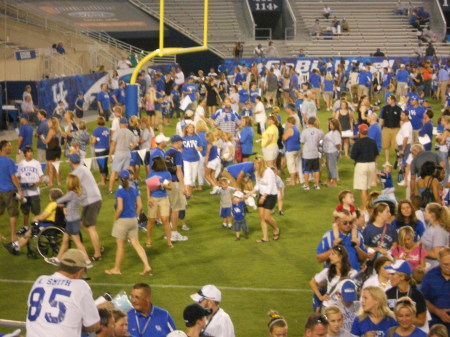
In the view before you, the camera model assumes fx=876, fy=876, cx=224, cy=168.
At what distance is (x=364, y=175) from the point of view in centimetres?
1545

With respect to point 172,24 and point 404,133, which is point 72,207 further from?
point 172,24

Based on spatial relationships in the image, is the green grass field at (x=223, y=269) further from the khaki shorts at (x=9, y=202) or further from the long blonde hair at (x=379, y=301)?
the long blonde hair at (x=379, y=301)

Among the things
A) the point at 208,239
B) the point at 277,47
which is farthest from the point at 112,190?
the point at 277,47

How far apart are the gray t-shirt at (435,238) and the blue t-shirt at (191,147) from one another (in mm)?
7307

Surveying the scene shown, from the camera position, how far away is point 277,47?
43.9 m

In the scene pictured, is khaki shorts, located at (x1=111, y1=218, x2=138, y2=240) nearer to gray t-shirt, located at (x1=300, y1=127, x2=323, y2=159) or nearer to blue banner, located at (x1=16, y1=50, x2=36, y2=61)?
gray t-shirt, located at (x1=300, y1=127, x2=323, y2=159)

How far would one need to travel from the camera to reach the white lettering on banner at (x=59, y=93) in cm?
2819

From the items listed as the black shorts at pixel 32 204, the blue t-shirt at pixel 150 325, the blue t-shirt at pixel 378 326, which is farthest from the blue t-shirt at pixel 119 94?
the blue t-shirt at pixel 378 326

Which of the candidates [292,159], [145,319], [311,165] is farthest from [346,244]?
[292,159]

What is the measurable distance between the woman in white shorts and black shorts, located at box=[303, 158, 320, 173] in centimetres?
68

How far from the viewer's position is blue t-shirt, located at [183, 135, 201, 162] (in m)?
16.4

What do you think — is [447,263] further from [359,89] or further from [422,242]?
[359,89]

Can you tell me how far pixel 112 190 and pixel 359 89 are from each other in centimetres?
1585

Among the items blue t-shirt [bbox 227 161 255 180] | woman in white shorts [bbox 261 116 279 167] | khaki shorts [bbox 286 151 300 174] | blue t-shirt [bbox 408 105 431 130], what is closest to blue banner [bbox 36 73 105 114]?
khaki shorts [bbox 286 151 300 174]
